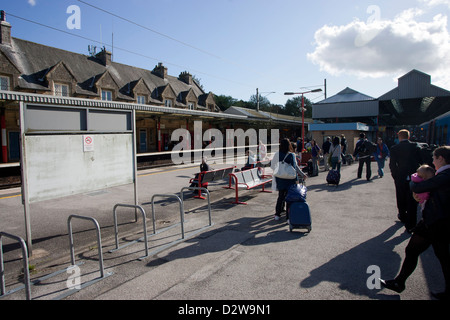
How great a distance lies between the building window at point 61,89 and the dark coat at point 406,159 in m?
23.0

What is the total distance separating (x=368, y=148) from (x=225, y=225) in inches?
312

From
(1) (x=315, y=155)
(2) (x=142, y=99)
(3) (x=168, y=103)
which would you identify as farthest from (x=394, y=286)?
(3) (x=168, y=103)

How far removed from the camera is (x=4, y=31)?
65.8 ft

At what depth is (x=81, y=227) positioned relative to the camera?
21.1 ft

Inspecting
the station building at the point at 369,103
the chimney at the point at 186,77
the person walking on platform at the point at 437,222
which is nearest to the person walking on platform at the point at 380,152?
the person walking on platform at the point at 437,222

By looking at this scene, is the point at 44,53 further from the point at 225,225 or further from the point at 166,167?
the point at 225,225

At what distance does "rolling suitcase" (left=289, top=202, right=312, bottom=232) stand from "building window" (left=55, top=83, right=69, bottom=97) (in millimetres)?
21919

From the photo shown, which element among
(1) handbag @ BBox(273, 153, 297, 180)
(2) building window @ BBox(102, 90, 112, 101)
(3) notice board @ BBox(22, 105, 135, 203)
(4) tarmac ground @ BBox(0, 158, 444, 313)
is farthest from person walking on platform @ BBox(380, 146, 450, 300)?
(2) building window @ BBox(102, 90, 112, 101)

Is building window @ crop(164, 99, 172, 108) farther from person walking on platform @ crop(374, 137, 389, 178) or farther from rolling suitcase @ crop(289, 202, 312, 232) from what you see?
rolling suitcase @ crop(289, 202, 312, 232)

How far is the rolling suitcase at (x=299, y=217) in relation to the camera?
216 inches

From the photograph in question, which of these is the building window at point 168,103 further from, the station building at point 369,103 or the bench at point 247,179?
the bench at point 247,179

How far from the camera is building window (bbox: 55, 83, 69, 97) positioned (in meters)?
21.5

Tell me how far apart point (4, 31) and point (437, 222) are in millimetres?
26741

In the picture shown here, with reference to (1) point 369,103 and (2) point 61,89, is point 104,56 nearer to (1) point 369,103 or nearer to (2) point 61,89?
(2) point 61,89
